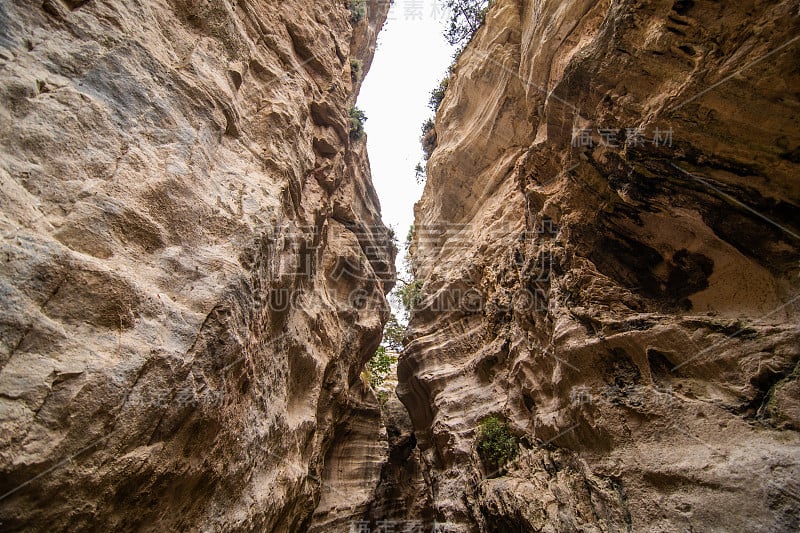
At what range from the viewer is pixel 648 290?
649cm

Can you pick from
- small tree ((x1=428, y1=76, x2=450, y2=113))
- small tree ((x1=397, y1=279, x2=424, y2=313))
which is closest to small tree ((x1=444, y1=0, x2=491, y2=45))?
small tree ((x1=428, y1=76, x2=450, y2=113))

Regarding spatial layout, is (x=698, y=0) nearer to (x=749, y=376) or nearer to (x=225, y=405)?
(x=749, y=376)

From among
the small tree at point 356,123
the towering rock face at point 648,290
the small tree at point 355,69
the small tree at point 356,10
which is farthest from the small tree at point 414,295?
the small tree at point 356,10

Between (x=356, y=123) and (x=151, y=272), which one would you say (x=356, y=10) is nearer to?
(x=356, y=123)

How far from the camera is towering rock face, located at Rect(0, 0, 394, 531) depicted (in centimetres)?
315

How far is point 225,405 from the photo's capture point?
192 inches

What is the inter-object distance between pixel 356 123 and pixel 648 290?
10.1 meters

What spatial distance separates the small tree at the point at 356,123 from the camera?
43.4ft

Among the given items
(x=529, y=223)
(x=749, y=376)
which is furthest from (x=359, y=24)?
(x=749, y=376)

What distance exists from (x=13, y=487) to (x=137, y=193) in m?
2.81

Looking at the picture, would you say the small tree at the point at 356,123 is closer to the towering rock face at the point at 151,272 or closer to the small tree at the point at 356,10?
the small tree at the point at 356,10

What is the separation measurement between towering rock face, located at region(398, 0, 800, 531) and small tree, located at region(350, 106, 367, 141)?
5.77 meters

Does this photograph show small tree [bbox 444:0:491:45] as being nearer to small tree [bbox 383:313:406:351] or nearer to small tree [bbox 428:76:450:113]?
small tree [bbox 428:76:450:113]

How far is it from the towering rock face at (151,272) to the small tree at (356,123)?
504cm
